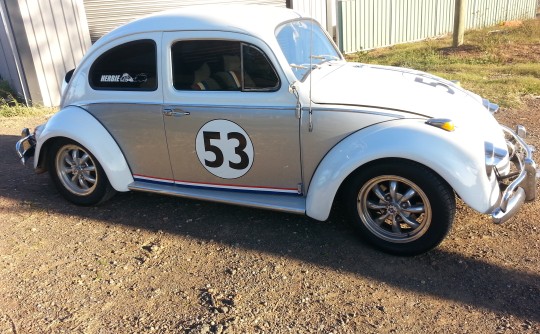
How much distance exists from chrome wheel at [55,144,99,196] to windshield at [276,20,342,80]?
218 cm

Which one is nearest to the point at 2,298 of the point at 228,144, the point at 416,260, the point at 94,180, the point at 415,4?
the point at 94,180

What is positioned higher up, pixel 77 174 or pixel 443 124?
pixel 443 124

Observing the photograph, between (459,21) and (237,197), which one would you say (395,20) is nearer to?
(459,21)

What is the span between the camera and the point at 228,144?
386cm

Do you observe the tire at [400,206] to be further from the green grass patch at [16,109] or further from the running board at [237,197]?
the green grass patch at [16,109]

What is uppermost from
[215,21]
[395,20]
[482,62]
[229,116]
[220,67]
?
[215,21]

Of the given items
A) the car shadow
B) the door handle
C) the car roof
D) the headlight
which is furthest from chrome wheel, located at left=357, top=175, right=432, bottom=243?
the door handle

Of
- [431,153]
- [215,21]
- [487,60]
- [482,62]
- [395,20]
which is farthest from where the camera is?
[395,20]

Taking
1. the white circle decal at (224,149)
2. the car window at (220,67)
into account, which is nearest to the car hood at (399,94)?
the car window at (220,67)

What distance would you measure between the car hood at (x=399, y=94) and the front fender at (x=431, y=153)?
6.8 inches

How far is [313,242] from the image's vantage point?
383 cm

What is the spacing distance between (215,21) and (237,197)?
1.48 metres

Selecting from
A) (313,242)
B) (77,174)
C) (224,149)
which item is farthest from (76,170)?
(313,242)

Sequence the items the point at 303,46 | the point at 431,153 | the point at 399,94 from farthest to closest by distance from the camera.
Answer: the point at 303,46 < the point at 399,94 < the point at 431,153
